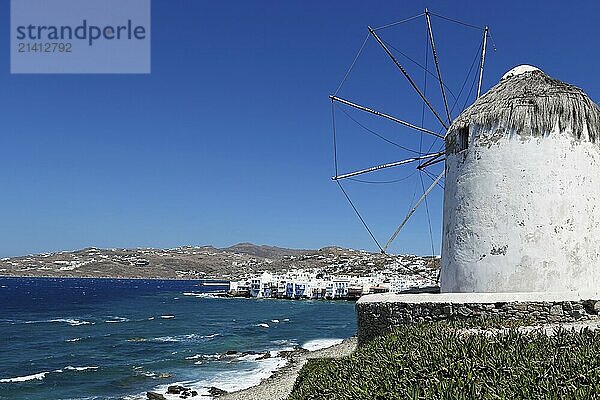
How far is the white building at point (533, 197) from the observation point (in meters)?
9.52

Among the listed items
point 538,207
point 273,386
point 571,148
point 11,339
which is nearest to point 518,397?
point 538,207

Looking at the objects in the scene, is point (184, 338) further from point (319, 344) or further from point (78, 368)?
point (78, 368)

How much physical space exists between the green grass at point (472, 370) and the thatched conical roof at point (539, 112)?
14.0ft

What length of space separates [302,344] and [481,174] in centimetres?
2236

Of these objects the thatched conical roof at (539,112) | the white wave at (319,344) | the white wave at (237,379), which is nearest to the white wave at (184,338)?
the white wave at (319,344)

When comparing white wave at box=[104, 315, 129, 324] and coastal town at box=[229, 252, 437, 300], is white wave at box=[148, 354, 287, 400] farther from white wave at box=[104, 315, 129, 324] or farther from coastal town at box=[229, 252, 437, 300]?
coastal town at box=[229, 252, 437, 300]

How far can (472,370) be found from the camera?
5.21 meters

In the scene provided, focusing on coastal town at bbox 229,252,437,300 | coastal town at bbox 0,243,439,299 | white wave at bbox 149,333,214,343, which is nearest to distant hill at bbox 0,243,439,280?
coastal town at bbox 0,243,439,299

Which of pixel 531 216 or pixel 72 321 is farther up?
pixel 531 216

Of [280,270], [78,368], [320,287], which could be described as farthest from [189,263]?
[78,368]

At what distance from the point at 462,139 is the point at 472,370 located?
598 centimetres

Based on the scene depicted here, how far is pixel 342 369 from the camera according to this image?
6.68m

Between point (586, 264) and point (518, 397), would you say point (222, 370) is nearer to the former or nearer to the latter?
point (586, 264)

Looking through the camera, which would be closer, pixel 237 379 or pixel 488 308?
pixel 488 308
